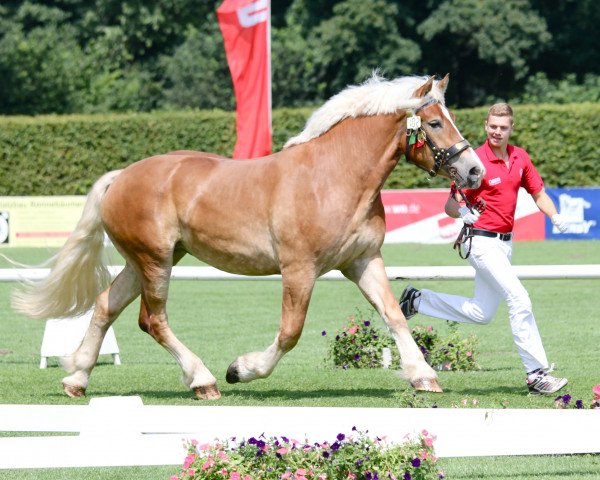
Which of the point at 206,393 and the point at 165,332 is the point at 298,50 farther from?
the point at 206,393

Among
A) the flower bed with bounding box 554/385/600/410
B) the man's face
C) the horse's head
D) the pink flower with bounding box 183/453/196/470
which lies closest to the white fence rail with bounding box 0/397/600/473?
the pink flower with bounding box 183/453/196/470

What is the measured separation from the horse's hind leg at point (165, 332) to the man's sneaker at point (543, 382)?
6.61 feet

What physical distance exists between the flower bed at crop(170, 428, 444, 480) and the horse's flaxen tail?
3853 mm

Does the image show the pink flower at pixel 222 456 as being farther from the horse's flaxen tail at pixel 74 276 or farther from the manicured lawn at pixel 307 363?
the horse's flaxen tail at pixel 74 276

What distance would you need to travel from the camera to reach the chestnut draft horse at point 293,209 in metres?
6.93

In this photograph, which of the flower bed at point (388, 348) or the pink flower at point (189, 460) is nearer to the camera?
the pink flower at point (189, 460)

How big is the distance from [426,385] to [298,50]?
34.1m

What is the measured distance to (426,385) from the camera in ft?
23.3

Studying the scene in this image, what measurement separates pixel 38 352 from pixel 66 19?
36.1 m

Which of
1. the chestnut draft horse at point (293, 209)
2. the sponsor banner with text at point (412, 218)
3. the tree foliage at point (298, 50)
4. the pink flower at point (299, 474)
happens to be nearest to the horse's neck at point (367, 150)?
the chestnut draft horse at point (293, 209)

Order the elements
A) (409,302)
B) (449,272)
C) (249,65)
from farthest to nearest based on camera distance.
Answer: (249,65) → (449,272) → (409,302)

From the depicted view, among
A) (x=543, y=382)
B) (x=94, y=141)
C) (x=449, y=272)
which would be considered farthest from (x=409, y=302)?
(x=94, y=141)

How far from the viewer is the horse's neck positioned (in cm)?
702

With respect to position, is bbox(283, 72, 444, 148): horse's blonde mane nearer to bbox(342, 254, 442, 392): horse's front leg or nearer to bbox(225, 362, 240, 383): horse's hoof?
bbox(342, 254, 442, 392): horse's front leg
